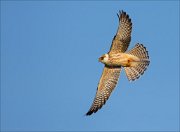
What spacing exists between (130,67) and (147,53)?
28.5 inches

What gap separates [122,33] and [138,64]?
1.18 meters

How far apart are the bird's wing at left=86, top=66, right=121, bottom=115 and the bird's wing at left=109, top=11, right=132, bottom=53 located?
91 cm

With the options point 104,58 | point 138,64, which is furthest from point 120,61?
point 138,64

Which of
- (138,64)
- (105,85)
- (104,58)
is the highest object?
(104,58)

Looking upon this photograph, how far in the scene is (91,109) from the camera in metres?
14.7

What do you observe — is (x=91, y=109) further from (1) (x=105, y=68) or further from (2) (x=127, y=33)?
(2) (x=127, y=33)

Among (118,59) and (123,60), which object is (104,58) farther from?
(123,60)

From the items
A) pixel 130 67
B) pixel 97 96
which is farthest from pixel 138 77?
pixel 97 96

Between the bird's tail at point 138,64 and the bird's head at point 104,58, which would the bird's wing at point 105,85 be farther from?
the bird's head at point 104,58

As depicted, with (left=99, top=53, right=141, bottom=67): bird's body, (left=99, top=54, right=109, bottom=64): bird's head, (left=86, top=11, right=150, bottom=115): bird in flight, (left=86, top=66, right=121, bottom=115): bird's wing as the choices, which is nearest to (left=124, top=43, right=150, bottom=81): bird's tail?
(left=86, top=11, right=150, bottom=115): bird in flight

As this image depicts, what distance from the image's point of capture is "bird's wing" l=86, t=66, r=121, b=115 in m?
14.8

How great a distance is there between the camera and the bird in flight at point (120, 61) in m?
14.0

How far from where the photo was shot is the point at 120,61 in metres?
14.1

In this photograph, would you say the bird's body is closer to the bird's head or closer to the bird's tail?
the bird's head
